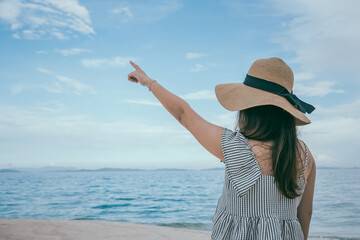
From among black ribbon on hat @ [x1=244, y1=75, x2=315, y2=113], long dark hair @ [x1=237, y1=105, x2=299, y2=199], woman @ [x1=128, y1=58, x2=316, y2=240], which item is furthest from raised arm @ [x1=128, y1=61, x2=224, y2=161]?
black ribbon on hat @ [x1=244, y1=75, x2=315, y2=113]

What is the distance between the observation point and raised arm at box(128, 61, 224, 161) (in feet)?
4.88

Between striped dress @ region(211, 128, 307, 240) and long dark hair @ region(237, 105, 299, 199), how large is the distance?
0.05 m

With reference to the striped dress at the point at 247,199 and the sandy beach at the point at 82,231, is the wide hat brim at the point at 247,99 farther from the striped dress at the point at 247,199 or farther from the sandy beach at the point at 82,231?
the sandy beach at the point at 82,231

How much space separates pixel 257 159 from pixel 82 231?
13.2 ft

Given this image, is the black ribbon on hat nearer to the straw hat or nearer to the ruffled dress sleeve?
the straw hat

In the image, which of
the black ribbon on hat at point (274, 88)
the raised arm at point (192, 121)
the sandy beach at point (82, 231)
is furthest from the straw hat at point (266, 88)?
the sandy beach at point (82, 231)

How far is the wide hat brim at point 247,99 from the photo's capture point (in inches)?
60.9

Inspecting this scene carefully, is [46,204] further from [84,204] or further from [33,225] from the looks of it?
[33,225]

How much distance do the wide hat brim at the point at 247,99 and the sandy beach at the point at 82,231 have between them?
3408 millimetres

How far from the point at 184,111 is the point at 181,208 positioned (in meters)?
11.0

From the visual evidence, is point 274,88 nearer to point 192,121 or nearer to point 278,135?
point 278,135

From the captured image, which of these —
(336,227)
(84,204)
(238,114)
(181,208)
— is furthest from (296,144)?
(84,204)

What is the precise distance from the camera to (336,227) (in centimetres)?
839

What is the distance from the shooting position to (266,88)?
1688 mm
